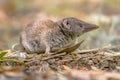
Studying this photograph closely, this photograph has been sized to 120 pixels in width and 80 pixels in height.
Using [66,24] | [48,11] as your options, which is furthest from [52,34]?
[48,11]

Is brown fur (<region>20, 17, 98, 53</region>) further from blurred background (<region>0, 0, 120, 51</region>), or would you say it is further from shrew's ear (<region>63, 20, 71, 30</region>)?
blurred background (<region>0, 0, 120, 51</region>)

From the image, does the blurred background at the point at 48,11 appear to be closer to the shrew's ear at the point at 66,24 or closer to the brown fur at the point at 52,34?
the brown fur at the point at 52,34

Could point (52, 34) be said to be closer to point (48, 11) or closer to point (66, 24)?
point (66, 24)

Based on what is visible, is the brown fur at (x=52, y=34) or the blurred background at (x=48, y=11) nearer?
the brown fur at (x=52, y=34)

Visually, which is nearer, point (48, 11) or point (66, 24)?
point (66, 24)

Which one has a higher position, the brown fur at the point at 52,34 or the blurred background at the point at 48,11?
the blurred background at the point at 48,11

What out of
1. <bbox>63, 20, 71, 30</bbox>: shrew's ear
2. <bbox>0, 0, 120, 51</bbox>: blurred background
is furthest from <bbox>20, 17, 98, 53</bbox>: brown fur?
<bbox>0, 0, 120, 51</bbox>: blurred background

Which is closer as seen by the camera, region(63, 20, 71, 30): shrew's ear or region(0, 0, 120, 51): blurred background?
region(63, 20, 71, 30): shrew's ear

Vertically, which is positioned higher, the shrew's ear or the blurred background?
the blurred background

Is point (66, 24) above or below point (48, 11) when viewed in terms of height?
below

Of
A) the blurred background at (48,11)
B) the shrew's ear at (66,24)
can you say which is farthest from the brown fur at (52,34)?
the blurred background at (48,11)

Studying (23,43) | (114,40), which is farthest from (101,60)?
(114,40)
